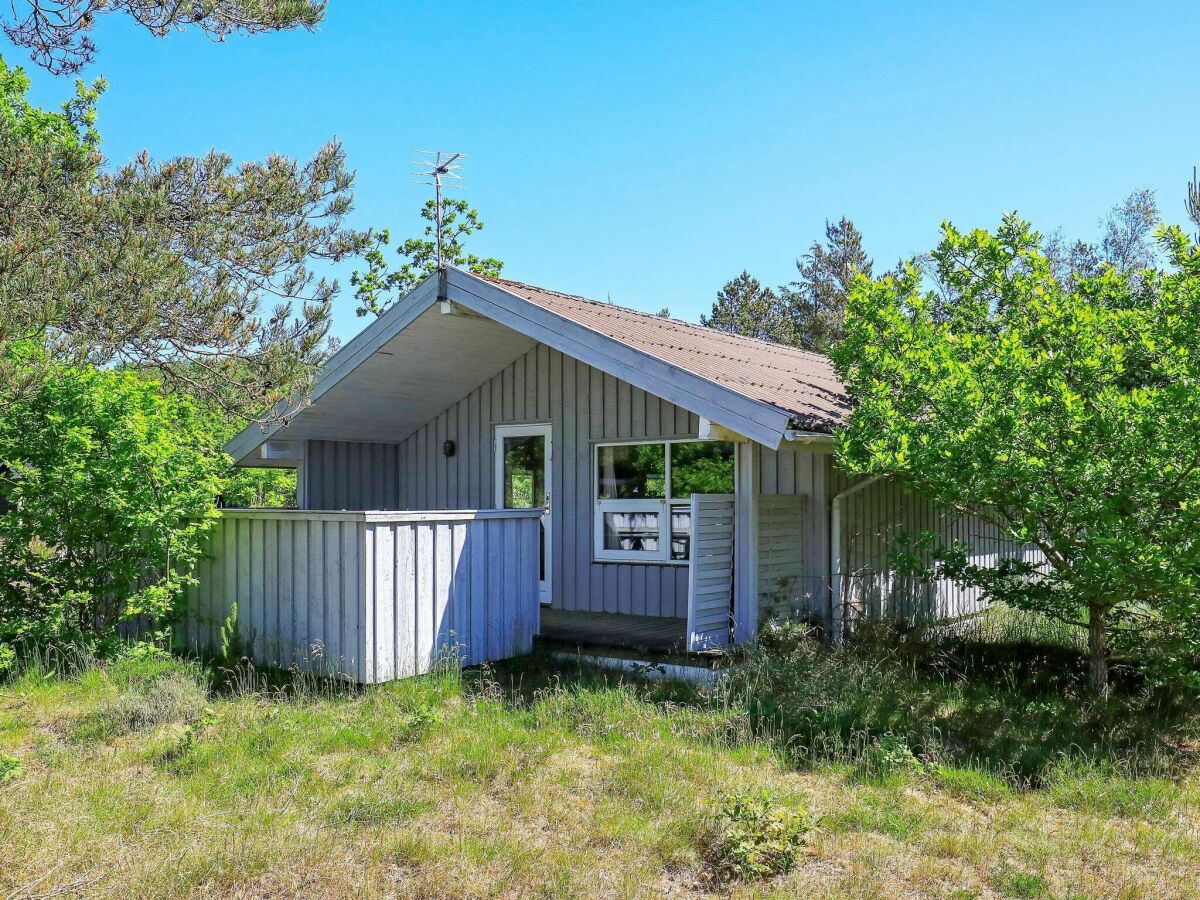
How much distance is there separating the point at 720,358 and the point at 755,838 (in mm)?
5781

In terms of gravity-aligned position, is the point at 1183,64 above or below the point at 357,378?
above

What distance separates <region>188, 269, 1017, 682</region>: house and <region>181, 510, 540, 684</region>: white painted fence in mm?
20

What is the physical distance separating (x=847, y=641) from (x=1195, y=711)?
2608 mm

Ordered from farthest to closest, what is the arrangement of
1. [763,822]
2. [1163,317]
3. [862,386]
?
[862,386] < [1163,317] < [763,822]

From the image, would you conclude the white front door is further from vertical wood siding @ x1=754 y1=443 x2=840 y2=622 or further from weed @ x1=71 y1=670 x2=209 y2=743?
weed @ x1=71 y1=670 x2=209 y2=743

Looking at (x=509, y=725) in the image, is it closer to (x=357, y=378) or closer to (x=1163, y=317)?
(x=357, y=378)

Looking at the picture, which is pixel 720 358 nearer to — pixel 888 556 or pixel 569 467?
pixel 569 467

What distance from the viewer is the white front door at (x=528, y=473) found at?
10062 millimetres

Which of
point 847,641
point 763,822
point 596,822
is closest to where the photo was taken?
point 763,822

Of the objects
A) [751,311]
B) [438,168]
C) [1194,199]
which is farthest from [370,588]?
[751,311]

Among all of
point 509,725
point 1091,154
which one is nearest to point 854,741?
point 509,725

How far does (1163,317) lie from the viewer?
636 centimetres

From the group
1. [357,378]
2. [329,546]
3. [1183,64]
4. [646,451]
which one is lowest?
[329,546]

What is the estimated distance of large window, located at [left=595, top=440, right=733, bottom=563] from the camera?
908cm
